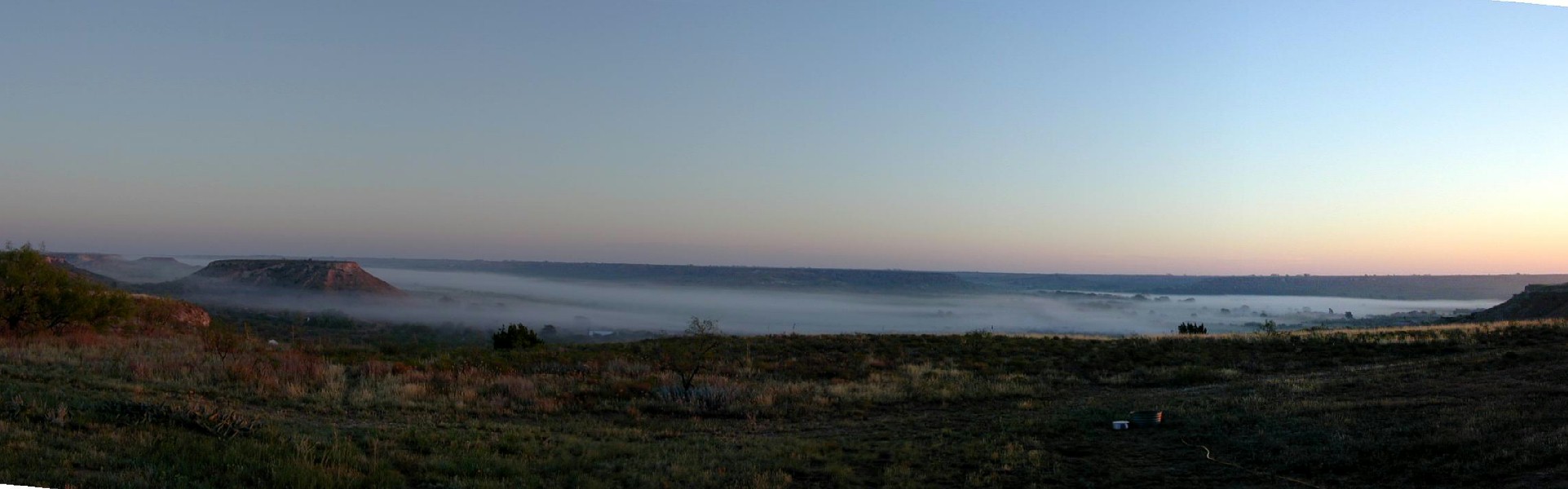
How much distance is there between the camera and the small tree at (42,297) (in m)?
20.4

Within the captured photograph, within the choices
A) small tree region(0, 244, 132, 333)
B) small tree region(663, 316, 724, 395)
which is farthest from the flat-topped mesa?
small tree region(663, 316, 724, 395)

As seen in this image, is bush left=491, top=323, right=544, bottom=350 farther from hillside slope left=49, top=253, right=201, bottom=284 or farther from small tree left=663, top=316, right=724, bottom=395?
hillside slope left=49, top=253, right=201, bottom=284

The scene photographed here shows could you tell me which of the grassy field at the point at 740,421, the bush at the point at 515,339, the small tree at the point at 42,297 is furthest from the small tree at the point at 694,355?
the small tree at the point at 42,297

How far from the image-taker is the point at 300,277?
107000mm

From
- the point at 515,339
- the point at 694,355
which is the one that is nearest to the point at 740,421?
the point at 694,355

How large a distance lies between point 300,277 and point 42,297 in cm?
9626

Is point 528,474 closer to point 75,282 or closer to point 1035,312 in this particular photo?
point 75,282

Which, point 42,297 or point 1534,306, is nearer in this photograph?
point 42,297

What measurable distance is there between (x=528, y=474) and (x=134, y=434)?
3.56m

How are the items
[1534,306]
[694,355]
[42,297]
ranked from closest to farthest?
[42,297], [694,355], [1534,306]

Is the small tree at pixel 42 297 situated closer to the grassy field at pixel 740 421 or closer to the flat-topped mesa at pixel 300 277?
the grassy field at pixel 740 421

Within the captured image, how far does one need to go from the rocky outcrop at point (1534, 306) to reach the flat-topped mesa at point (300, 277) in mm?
106946

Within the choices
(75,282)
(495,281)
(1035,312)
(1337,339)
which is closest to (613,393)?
(75,282)

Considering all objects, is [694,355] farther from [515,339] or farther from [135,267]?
[135,267]
